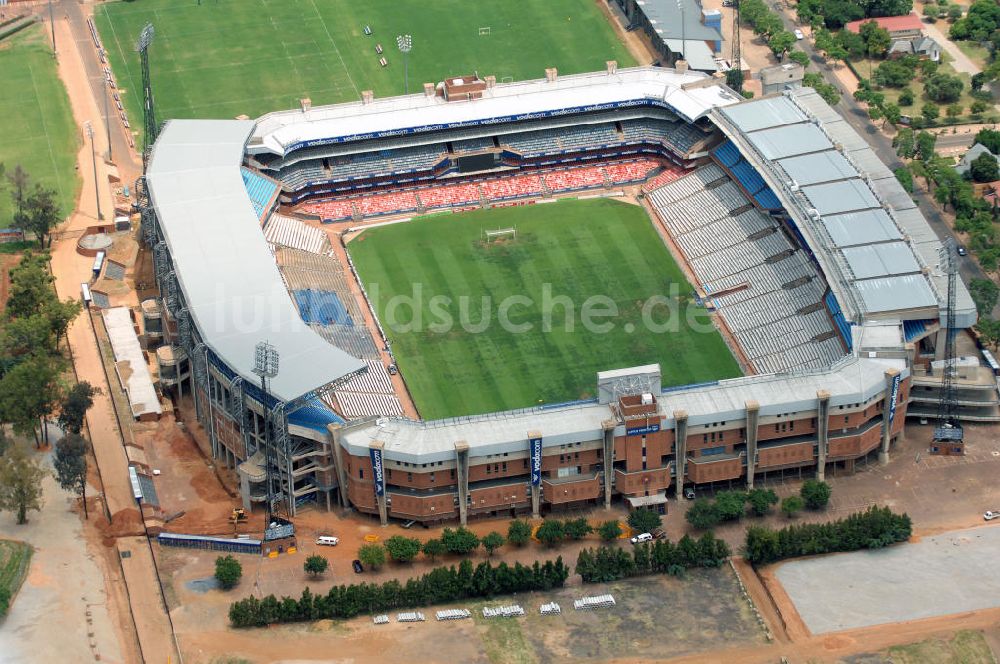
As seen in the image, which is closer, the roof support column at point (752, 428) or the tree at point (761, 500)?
the tree at point (761, 500)

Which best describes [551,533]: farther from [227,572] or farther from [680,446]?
[227,572]

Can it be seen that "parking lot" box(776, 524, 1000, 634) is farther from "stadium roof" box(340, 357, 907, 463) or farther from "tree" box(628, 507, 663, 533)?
"stadium roof" box(340, 357, 907, 463)

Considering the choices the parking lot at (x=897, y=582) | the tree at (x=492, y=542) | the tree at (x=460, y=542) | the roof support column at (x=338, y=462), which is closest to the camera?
the parking lot at (x=897, y=582)

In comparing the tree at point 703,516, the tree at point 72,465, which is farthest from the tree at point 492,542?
the tree at point 72,465

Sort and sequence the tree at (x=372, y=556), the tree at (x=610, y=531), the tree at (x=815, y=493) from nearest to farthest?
the tree at (x=372, y=556), the tree at (x=610, y=531), the tree at (x=815, y=493)

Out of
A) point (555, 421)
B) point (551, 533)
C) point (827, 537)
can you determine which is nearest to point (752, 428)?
point (827, 537)

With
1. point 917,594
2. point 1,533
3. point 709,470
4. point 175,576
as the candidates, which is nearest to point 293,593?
point 175,576

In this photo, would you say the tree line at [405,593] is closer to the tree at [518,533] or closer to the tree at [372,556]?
the tree at [372,556]

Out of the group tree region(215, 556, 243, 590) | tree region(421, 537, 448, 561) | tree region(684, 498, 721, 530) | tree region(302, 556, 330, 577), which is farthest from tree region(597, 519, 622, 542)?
tree region(215, 556, 243, 590)
